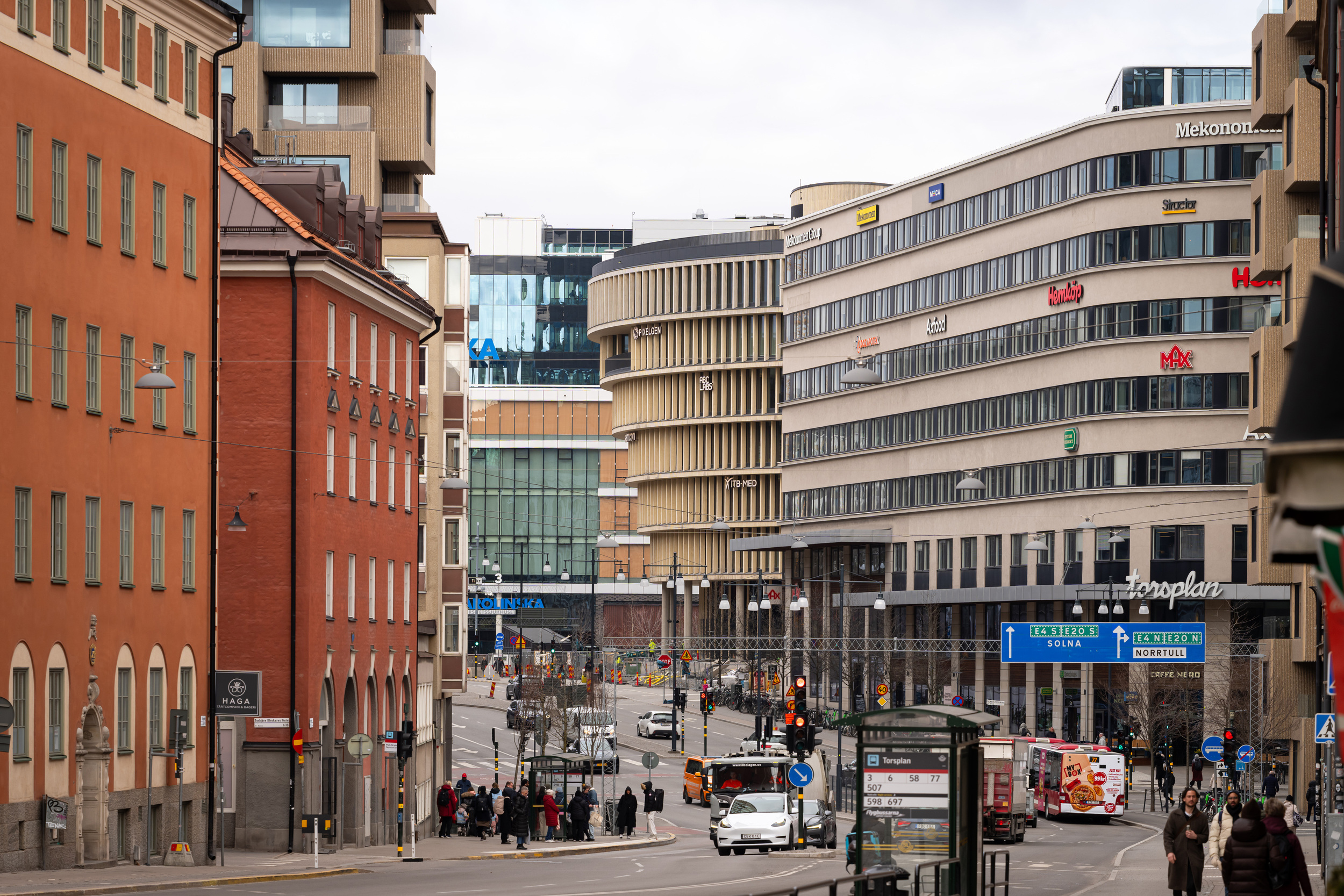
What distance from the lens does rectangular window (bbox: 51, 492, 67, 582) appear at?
39.2 metres

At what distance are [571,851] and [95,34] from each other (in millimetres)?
24437

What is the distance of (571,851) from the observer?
54.0 m

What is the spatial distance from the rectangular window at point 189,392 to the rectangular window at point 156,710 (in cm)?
563

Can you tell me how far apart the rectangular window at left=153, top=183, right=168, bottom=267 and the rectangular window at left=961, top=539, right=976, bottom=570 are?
2718 inches

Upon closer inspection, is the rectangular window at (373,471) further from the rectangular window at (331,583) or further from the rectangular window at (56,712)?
the rectangular window at (56,712)

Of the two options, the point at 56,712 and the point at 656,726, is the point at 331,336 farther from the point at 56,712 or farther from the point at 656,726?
the point at 656,726

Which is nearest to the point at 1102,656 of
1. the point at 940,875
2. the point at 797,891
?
the point at 940,875

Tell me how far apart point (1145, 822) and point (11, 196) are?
45.4 metres

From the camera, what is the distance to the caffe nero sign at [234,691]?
45219mm

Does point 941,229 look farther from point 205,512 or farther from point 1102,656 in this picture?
point 205,512

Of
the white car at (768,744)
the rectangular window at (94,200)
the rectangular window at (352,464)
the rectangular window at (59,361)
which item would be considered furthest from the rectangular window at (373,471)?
the white car at (768,744)

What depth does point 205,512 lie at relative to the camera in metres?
47.2

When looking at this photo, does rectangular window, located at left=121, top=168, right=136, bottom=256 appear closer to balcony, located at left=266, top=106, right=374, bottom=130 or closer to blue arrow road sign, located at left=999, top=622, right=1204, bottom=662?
balcony, located at left=266, top=106, right=374, bottom=130

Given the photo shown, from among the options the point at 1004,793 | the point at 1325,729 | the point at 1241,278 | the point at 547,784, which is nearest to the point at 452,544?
the point at 547,784
